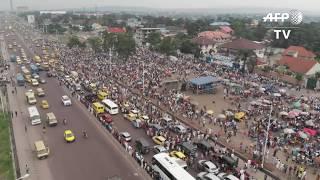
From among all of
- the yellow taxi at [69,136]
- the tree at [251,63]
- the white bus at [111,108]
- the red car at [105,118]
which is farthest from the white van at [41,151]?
the tree at [251,63]

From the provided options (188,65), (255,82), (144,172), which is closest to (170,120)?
(144,172)

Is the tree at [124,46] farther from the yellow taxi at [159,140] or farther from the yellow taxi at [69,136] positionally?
the yellow taxi at [159,140]

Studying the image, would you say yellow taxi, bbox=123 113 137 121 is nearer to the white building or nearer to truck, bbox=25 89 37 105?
truck, bbox=25 89 37 105

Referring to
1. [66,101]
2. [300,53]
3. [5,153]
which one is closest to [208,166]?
[5,153]

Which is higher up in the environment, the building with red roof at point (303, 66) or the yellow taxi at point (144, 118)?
the building with red roof at point (303, 66)

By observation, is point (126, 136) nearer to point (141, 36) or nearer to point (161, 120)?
point (161, 120)

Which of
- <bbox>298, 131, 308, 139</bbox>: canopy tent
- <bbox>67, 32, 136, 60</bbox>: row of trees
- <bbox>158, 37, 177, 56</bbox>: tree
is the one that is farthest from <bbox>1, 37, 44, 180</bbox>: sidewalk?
<bbox>158, 37, 177, 56</bbox>: tree
